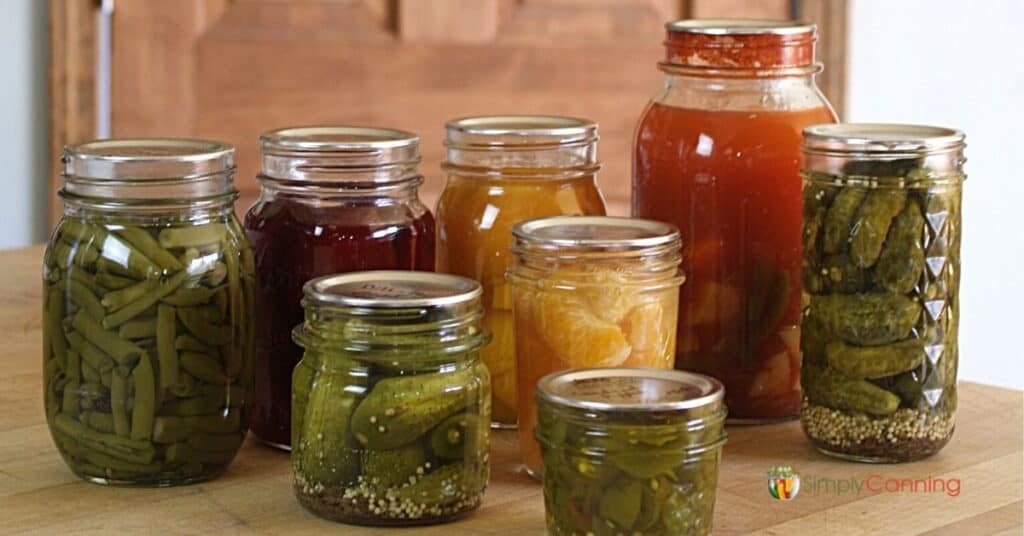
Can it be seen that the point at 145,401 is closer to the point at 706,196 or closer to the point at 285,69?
the point at 706,196

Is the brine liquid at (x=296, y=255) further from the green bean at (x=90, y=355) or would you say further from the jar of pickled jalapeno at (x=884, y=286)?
the jar of pickled jalapeno at (x=884, y=286)

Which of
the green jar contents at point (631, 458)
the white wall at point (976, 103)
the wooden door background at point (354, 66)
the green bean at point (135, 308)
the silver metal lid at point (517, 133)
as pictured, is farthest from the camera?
the white wall at point (976, 103)

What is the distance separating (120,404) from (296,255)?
0.15m

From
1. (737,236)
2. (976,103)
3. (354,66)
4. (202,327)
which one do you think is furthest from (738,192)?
(976,103)

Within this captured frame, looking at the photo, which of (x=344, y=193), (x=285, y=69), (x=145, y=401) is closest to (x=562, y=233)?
(x=344, y=193)

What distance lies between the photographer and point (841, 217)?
96 cm

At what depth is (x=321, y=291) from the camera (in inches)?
33.6

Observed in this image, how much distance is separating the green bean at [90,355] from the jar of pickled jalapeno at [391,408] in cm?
12

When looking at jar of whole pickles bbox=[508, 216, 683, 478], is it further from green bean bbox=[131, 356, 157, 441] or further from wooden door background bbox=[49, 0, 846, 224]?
wooden door background bbox=[49, 0, 846, 224]

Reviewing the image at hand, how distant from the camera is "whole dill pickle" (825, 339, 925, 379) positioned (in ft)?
3.14

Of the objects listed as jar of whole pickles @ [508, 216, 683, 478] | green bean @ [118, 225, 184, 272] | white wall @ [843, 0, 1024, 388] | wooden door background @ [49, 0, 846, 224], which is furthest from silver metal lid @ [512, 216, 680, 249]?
white wall @ [843, 0, 1024, 388]

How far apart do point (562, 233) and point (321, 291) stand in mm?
160

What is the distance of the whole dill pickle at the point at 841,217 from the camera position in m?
0.95

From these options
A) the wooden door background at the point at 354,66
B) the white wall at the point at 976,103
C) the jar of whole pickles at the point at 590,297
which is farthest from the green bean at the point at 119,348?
the white wall at the point at 976,103
